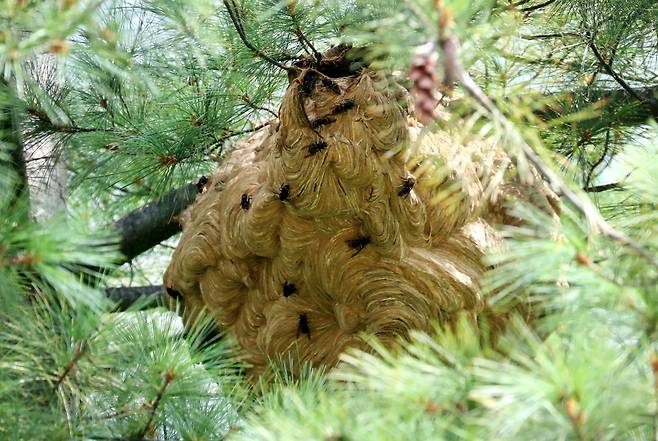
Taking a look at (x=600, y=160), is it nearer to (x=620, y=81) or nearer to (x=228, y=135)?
(x=620, y=81)

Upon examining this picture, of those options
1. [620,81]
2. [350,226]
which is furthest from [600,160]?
[350,226]

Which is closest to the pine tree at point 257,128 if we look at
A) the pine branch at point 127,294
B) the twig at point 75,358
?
the twig at point 75,358

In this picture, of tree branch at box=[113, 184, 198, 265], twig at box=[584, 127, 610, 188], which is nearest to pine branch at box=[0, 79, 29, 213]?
tree branch at box=[113, 184, 198, 265]

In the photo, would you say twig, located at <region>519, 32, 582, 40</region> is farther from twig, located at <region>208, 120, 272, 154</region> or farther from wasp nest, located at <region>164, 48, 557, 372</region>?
twig, located at <region>208, 120, 272, 154</region>

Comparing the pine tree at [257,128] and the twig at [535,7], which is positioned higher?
the twig at [535,7]

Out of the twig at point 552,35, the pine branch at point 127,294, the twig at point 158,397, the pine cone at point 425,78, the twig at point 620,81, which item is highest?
the twig at point 552,35

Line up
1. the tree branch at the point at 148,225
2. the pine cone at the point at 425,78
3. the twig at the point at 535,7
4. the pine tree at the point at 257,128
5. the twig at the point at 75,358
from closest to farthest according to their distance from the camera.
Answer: the pine cone at the point at 425,78 < the pine tree at the point at 257,128 < the twig at the point at 75,358 < the twig at the point at 535,7 < the tree branch at the point at 148,225

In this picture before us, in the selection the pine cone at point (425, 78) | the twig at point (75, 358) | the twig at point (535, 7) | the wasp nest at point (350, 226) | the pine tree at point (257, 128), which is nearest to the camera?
the pine cone at point (425, 78)

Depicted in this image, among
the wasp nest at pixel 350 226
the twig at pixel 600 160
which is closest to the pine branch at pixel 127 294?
the wasp nest at pixel 350 226

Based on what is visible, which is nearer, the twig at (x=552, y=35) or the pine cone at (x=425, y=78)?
the pine cone at (x=425, y=78)

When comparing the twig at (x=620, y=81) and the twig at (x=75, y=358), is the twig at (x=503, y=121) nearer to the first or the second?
the twig at (x=75, y=358)

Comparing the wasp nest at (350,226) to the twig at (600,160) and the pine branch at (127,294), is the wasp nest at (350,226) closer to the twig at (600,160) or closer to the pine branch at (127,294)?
the twig at (600,160)
